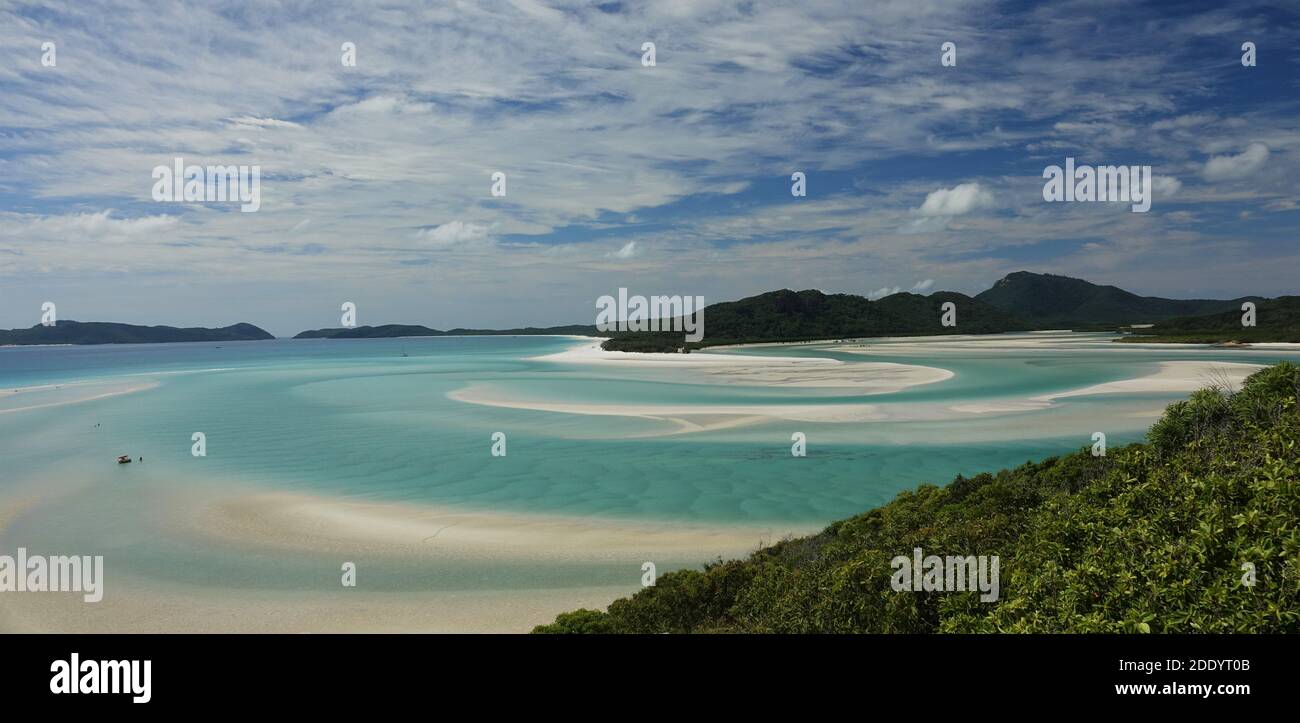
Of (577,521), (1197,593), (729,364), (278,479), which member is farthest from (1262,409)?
(729,364)

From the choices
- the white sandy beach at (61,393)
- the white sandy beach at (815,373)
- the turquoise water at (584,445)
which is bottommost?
the turquoise water at (584,445)

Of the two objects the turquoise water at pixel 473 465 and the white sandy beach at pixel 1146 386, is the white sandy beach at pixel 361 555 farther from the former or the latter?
the white sandy beach at pixel 1146 386

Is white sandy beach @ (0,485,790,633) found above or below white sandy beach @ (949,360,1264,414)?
below

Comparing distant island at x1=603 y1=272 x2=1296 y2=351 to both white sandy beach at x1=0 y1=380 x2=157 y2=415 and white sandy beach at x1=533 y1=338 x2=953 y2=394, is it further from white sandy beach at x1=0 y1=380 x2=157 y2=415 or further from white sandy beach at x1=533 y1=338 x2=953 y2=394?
white sandy beach at x1=0 y1=380 x2=157 y2=415

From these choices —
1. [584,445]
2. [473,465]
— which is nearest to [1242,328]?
[584,445]

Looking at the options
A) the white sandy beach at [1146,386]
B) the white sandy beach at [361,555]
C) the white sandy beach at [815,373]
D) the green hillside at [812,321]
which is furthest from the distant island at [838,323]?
the white sandy beach at [361,555]

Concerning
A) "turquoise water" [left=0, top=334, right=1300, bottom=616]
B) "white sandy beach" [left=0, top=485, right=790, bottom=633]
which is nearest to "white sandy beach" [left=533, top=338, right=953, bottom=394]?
"turquoise water" [left=0, top=334, right=1300, bottom=616]

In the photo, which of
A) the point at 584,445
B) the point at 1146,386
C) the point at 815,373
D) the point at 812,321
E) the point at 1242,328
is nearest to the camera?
the point at 584,445

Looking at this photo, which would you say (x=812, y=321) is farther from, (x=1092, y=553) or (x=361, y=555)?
(x=1092, y=553)
